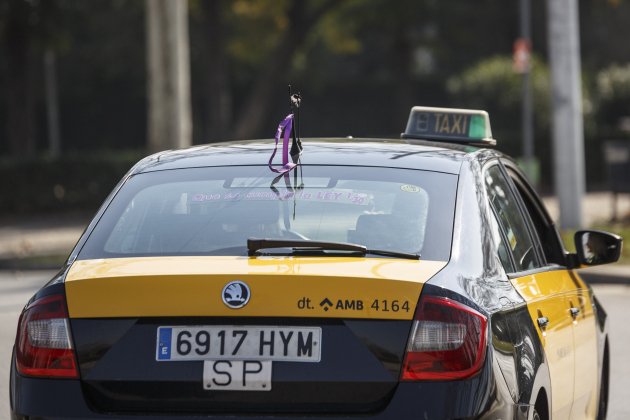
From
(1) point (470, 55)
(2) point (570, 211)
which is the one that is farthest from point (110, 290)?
(1) point (470, 55)

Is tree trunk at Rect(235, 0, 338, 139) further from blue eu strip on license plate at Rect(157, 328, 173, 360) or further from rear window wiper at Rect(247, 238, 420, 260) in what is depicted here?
blue eu strip on license plate at Rect(157, 328, 173, 360)

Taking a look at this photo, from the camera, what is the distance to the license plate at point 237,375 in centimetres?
398

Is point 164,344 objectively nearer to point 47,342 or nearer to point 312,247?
point 47,342

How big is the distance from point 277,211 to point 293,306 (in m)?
0.61

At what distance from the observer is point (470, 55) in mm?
52719

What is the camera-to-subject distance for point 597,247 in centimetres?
602

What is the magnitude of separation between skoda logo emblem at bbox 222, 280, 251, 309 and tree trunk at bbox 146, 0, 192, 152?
628 inches

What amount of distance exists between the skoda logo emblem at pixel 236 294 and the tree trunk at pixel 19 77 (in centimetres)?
2861

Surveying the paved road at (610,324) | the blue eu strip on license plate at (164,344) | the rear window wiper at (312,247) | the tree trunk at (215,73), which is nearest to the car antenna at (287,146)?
the rear window wiper at (312,247)

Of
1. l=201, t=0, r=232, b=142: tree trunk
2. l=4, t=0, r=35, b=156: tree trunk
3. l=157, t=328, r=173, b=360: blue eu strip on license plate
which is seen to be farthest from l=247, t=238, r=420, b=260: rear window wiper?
l=201, t=0, r=232, b=142: tree trunk

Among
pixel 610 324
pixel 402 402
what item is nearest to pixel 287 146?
pixel 402 402

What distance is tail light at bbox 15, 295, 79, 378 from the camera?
4.10m

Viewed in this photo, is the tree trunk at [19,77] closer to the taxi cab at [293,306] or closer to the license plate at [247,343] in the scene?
the taxi cab at [293,306]

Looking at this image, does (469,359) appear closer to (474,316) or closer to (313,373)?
(474,316)
